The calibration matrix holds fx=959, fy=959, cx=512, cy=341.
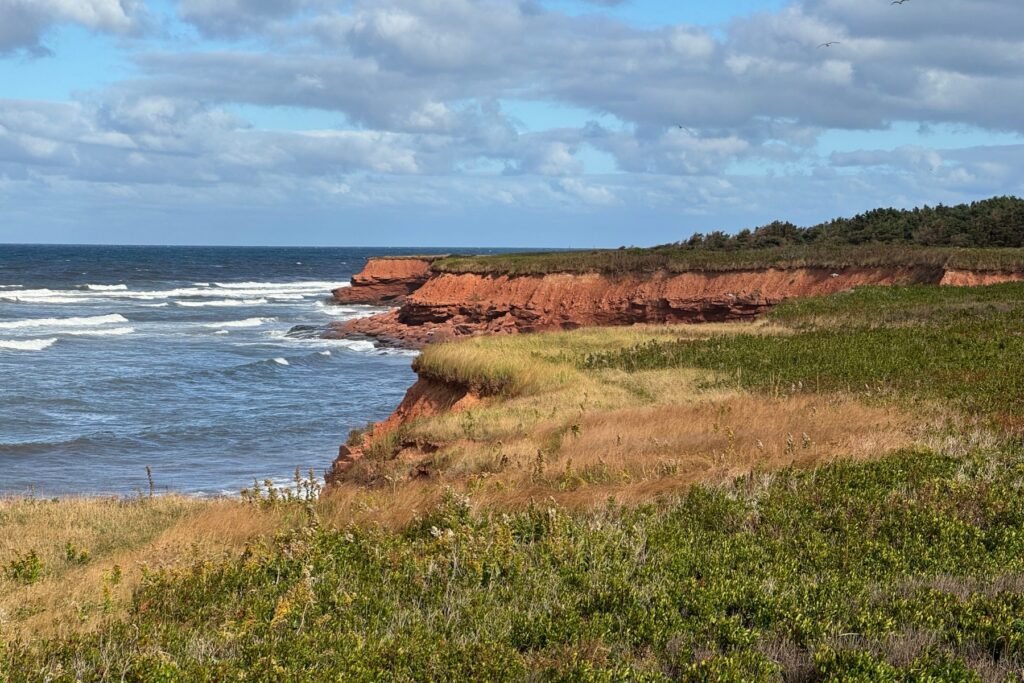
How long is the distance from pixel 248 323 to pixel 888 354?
50.5 metres

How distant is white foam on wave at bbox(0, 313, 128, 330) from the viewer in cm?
5766

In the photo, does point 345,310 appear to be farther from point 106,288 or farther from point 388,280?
point 106,288

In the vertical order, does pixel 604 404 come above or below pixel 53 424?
Answer: above

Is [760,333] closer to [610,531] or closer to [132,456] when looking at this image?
[132,456]

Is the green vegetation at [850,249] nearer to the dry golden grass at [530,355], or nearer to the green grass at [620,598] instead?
the dry golden grass at [530,355]

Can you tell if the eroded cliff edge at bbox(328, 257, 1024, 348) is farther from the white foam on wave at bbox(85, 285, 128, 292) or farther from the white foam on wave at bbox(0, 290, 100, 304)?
the white foam on wave at bbox(85, 285, 128, 292)

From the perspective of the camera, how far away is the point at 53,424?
2716 centimetres

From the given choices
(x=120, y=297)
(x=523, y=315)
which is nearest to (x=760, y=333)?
(x=523, y=315)

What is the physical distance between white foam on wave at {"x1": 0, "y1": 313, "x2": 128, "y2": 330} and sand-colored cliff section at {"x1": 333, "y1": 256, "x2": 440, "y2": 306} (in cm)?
2049

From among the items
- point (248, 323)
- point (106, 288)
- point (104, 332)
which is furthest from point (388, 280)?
point (106, 288)

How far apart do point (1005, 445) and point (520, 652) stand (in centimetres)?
754

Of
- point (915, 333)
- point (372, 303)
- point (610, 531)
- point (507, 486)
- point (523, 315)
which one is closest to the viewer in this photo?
point (610, 531)

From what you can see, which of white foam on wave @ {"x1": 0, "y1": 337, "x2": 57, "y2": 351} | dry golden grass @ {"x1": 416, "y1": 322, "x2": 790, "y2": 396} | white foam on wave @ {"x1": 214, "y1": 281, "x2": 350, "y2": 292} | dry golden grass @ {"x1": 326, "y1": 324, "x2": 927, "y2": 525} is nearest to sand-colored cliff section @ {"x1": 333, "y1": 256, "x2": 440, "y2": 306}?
white foam on wave @ {"x1": 214, "y1": 281, "x2": 350, "y2": 292}

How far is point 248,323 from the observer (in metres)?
63.4
